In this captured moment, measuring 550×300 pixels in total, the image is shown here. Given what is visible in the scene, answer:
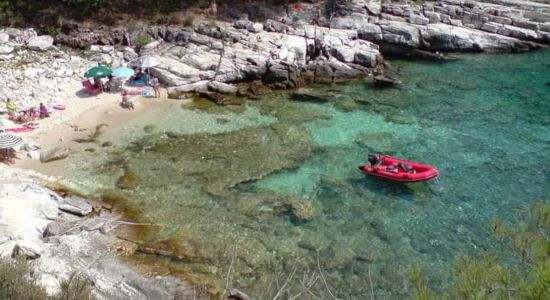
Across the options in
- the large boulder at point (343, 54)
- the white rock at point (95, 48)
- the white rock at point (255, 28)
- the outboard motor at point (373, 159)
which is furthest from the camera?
the white rock at point (255, 28)

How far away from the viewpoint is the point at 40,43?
103 feet

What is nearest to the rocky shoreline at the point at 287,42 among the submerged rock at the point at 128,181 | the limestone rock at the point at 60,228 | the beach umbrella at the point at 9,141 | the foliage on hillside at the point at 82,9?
the foliage on hillside at the point at 82,9

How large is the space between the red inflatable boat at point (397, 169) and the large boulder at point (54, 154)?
41.5 feet

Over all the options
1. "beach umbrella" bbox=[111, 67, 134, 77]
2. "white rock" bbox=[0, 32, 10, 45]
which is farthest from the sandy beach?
"white rock" bbox=[0, 32, 10, 45]

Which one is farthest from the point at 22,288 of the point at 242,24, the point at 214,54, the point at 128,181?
the point at 242,24

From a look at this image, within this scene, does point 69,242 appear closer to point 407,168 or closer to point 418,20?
point 407,168

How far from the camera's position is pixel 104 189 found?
1953 cm

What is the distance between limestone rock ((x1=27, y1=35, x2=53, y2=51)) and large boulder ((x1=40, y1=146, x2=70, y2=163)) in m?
12.3

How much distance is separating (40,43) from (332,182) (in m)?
21.5

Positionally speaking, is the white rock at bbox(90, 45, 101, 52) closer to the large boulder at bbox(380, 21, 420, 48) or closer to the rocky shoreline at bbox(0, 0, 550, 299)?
the rocky shoreline at bbox(0, 0, 550, 299)

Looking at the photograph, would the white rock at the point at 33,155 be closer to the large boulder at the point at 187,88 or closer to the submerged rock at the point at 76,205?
the submerged rock at the point at 76,205

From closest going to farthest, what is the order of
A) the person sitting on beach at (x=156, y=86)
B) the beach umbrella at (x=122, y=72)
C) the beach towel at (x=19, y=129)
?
1. the beach towel at (x=19, y=129)
2. the beach umbrella at (x=122, y=72)
3. the person sitting on beach at (x=156, y=86)

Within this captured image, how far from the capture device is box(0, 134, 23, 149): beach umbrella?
20125mm

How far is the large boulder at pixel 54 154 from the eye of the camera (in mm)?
21188
